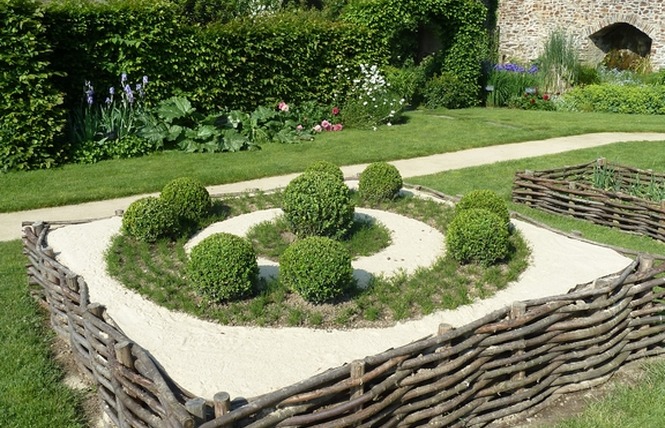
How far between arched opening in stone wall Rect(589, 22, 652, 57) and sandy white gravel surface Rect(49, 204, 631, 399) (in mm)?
19264

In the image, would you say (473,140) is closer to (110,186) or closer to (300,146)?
(300,146)

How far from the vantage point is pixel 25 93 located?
35.4ft

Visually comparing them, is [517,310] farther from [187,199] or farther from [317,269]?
[187,199]

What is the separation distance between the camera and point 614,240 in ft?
25.6

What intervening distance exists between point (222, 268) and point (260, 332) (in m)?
0.63

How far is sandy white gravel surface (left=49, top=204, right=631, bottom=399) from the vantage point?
432cm

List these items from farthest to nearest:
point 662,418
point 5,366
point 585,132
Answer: point 585,132, point 5,366, point 662,418

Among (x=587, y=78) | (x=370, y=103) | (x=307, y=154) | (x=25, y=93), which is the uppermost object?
(x=25, y=93)

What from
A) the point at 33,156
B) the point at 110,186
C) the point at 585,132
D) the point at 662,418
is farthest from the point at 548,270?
the point at 585,132

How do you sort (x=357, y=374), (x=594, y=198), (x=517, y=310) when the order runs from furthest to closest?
(x=594, y=198) → (x=517, y=310) → (x=357, y=374)

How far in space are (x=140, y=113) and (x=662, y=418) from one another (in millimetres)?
10868

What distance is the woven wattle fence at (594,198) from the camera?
26.2ft

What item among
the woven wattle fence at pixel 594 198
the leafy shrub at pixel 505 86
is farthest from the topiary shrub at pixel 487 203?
the leafy shrub at pixel 505 86

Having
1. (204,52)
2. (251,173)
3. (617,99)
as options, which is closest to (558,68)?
→ (617,99)
